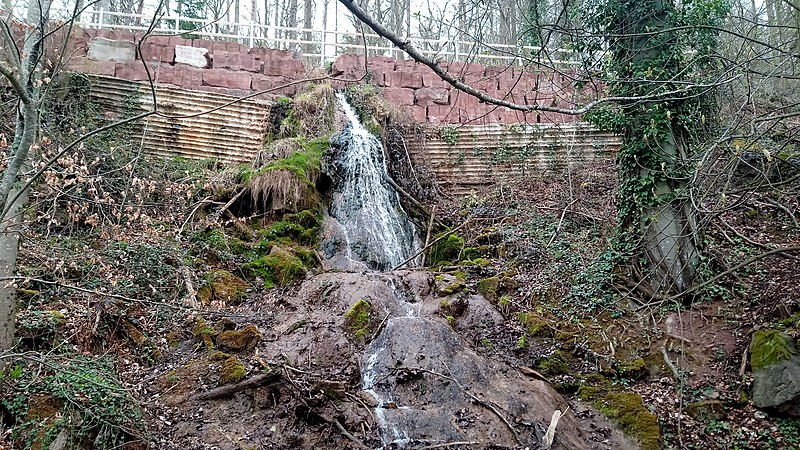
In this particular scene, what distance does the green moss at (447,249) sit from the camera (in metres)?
8.60

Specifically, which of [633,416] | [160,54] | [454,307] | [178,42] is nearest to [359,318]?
[454,307]

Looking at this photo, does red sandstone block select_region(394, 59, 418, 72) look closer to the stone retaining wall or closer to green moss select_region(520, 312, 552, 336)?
the stone retaining wall

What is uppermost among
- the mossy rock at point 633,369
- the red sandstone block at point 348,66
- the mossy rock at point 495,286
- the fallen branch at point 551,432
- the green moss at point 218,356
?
the red sandstone block at point 348,66

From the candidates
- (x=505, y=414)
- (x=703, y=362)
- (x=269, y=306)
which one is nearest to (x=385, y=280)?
(x=269, y=306)

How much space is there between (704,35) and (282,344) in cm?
609

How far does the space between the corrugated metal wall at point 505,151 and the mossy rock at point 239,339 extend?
6493 millimetres

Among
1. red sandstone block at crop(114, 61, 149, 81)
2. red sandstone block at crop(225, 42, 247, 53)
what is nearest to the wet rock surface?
red sandstone block at crop(114, 61, 149, 81)

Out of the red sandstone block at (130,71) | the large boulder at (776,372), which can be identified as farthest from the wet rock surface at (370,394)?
the red sandstone block at (130,71)

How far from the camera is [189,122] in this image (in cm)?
1015

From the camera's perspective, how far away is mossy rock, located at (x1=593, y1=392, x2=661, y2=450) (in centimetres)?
452

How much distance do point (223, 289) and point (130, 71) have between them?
661 cm

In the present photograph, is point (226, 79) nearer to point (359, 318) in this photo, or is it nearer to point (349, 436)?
point (359, 318)

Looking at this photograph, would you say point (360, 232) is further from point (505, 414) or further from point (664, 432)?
point (664, 432)

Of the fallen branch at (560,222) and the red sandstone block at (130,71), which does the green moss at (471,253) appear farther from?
the red sandstone block at (130,71)
